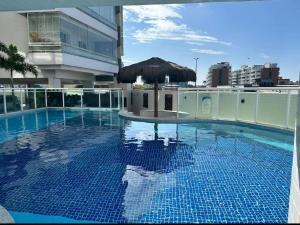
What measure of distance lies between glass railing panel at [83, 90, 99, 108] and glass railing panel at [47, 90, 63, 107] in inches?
76.1

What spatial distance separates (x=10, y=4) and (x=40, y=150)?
155 inches

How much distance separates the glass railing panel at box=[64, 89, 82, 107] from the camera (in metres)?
18.5

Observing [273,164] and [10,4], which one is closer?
[10,4]

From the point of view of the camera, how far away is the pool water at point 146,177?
3738 mm

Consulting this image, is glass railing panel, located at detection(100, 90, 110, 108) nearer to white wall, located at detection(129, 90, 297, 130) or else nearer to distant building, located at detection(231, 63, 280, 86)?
white wall, located at detection(129, 90, 297, 130)

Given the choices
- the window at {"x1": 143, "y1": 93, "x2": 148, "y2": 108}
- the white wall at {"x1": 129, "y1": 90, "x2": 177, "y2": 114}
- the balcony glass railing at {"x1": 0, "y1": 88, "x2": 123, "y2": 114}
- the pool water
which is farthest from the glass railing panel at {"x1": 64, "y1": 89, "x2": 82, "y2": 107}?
the pool water

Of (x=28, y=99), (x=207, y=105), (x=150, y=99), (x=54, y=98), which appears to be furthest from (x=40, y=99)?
(x=207, y=105)

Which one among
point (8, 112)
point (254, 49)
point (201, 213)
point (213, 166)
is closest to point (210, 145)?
point (213, 166)

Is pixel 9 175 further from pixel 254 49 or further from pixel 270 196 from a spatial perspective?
pixel 254 49

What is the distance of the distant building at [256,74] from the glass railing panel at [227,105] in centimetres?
4324

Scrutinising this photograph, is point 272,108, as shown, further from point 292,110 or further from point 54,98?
point 54,98

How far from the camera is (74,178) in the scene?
5.04 metres

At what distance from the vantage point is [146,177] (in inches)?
199

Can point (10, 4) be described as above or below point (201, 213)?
above
